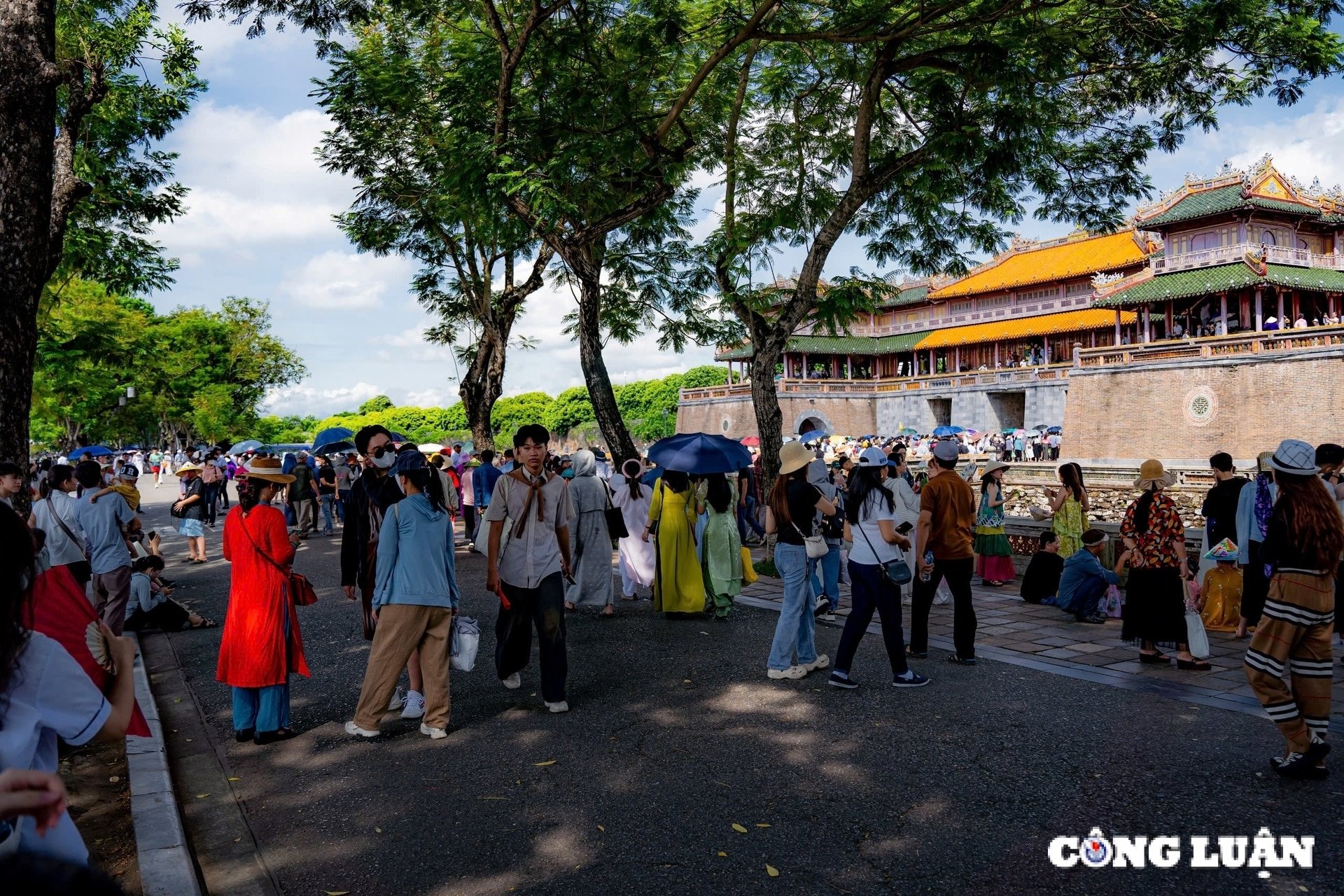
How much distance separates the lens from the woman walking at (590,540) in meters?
9.05

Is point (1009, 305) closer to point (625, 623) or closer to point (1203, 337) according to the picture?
point (1203, 337)

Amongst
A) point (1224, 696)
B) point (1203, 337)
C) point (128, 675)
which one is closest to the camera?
point (128, 675)

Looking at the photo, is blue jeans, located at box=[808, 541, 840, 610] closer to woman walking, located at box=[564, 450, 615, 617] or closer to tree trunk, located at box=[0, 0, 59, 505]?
woman walking, located at box=[564, 450, 615, 617]

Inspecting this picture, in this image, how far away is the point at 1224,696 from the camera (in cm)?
591

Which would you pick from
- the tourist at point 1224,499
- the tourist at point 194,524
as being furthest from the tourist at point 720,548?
the tourist at point 194,524

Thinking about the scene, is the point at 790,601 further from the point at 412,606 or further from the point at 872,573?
the point at 412,606

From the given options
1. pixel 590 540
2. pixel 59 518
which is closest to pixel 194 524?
pixel 59 518

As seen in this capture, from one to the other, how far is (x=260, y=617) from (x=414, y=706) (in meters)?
1.21

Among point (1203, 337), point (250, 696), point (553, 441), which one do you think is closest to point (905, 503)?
point (250, 696)

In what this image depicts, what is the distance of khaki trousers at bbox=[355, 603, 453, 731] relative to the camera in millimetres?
5246

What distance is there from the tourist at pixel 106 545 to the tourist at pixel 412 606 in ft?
12.2

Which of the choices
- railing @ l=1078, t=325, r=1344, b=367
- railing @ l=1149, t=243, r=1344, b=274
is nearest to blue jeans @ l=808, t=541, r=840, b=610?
railing @ l=1078, t=325, r=1344, b=367

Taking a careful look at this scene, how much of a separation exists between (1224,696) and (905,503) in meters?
2.89

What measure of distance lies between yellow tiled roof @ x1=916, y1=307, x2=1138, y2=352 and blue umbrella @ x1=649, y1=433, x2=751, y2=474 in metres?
38.7
